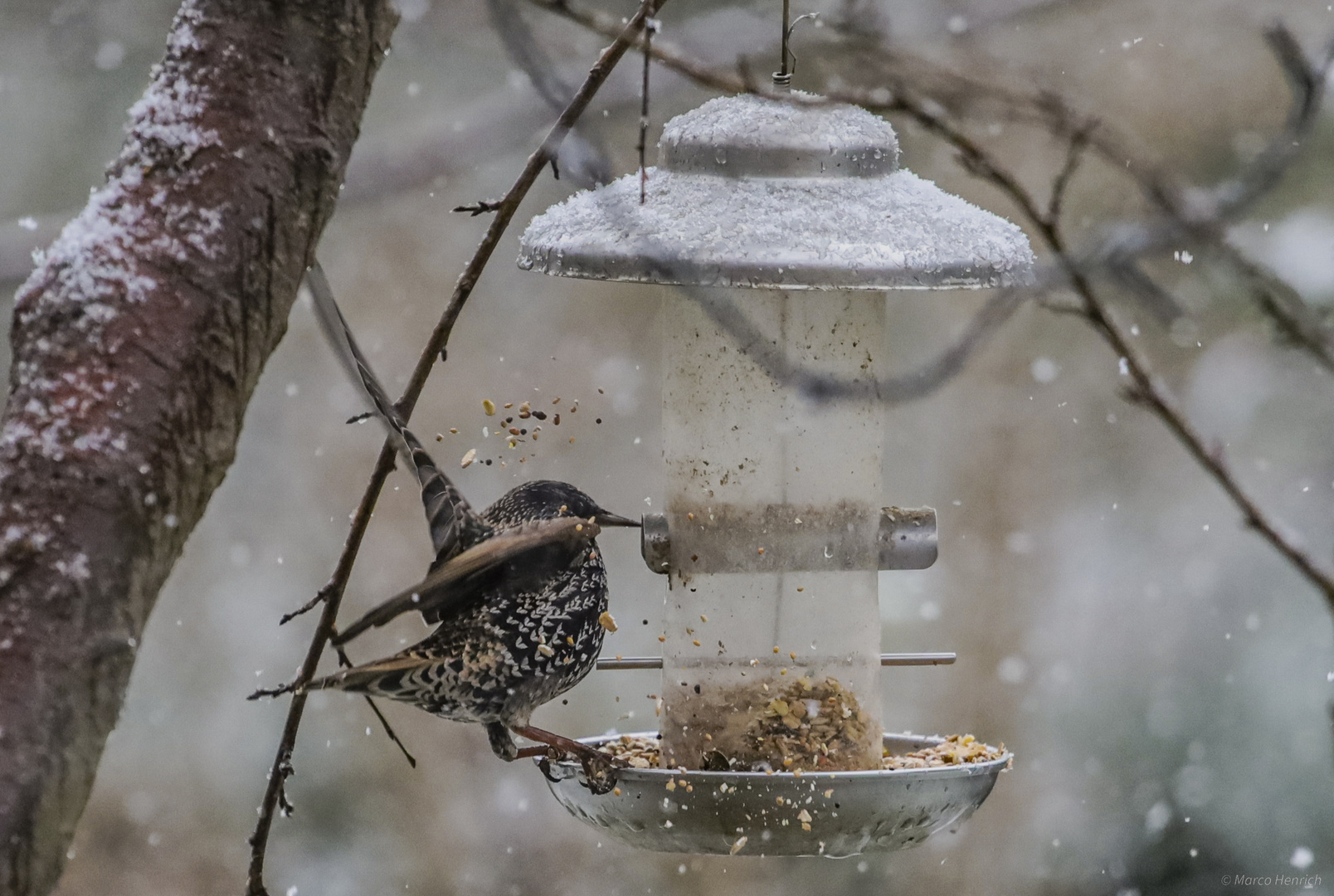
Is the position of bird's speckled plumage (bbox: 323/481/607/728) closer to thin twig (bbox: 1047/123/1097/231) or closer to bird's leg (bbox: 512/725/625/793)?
bird's leg (bbox: 512/725/625/793)

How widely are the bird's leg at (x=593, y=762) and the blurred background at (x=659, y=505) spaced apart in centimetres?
332

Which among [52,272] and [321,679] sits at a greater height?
[52,272]

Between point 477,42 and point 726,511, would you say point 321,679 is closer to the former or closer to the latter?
point 726,511

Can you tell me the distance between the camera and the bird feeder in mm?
2398

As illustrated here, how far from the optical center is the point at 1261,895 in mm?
5230

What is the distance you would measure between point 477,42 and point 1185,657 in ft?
15.0

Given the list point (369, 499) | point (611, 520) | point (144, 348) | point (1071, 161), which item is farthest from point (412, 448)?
point (1071, 161)

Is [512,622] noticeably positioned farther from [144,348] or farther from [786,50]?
[144,348]

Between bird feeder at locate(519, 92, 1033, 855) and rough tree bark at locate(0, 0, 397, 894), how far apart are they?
0.84 m

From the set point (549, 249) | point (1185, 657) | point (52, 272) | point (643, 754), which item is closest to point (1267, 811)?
point (1185, 657)

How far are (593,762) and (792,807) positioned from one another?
34 centimetres

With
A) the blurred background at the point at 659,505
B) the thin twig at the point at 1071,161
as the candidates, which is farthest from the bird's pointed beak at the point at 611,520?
the blurred background at the point at 659,505

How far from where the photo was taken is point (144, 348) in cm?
141

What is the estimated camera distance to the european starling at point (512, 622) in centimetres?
252
